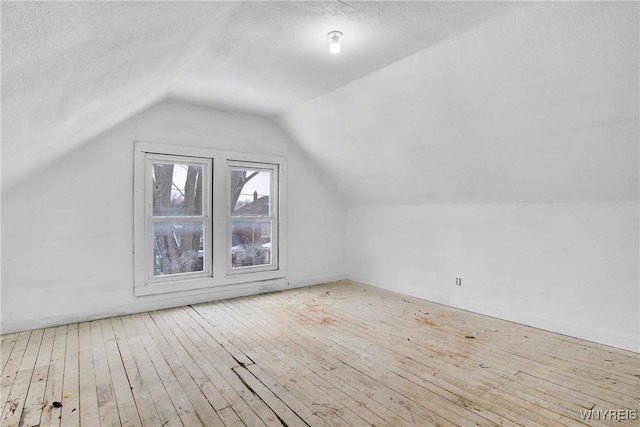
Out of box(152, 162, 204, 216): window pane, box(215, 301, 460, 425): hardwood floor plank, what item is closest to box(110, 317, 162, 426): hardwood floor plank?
box(215, 301, 460, 425): hardwood floor plank

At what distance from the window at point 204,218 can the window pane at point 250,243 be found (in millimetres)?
14

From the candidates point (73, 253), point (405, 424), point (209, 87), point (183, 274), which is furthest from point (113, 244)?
point (405, 424)

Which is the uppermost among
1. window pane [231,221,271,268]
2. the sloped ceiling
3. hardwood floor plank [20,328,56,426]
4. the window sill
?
the sloped ceiling

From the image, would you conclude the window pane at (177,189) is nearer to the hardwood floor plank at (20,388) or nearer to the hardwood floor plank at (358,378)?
the hardwood floor plank at (20,388)

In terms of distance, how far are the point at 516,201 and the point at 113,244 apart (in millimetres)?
4425

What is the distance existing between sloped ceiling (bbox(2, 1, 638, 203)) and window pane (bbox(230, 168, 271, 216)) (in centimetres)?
106

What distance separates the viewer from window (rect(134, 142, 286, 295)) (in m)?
4.10

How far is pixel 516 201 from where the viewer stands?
12.3ft

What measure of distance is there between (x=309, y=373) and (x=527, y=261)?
259cm

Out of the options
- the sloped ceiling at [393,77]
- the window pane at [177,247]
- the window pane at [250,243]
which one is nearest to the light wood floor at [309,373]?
the window pane at [177,247]

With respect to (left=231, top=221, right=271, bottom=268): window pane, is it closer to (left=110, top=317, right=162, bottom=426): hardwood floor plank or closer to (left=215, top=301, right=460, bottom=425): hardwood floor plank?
(left=215, top=301, right=460, bottom=425): hardwood floor plank

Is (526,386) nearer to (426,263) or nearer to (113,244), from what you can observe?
(426,263)

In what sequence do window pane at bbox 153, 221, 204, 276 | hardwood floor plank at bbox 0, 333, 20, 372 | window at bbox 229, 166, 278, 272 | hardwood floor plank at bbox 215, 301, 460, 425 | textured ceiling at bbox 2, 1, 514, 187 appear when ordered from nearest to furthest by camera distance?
textured ceiling at bbox 2, 1, 514, 187
hardwood floor plank at bbox 215, 301, 460, 425
hardwood floor plank at bbox 0, 333, 20, 372
window pane at bbox 153, 221, 204, 276
window at bbox 229, 166, 278, 272

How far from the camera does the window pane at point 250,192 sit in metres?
4.86
